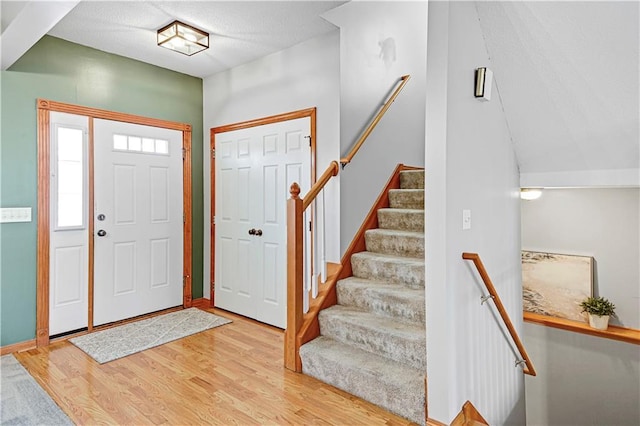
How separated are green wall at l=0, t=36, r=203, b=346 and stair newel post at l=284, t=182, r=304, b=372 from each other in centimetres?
223

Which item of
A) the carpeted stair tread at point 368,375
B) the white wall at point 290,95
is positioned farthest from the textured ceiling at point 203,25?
the carpeted stair tread at point 368,375

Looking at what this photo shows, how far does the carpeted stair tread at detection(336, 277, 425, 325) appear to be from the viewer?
2.72 meters

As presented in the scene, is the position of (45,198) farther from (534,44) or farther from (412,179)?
(534,44)

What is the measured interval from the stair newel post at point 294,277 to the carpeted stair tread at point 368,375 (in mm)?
93

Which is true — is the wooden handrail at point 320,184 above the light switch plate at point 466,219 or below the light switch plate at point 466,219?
above

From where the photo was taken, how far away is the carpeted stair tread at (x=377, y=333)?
2.47 metres

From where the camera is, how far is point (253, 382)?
2650 mm

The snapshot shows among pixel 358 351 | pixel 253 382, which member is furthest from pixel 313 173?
pixel 253 382

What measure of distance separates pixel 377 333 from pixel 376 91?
2237 mm

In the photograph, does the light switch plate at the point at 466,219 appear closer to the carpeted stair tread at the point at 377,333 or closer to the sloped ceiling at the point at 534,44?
the carpeted stair tread at the point at 377,333

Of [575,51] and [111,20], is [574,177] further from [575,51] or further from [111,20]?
[111,20]

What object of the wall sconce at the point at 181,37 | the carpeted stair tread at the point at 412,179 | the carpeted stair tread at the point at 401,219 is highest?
the wall sconce at the point at 181,37

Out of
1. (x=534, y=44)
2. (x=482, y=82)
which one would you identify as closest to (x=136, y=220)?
(x=482, y=82)

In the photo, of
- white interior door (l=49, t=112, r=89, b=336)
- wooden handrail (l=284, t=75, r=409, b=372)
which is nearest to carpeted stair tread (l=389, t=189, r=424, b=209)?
wooden handrail (l=284, t=75, r=409, b=372)
